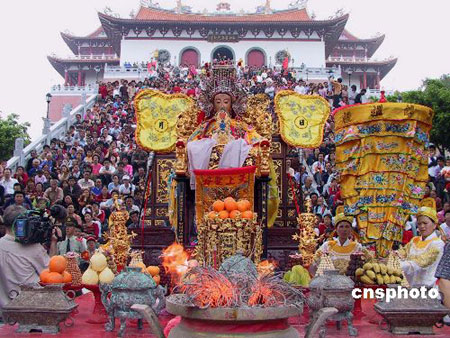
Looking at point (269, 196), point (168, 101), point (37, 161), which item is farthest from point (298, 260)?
point (37, 161)

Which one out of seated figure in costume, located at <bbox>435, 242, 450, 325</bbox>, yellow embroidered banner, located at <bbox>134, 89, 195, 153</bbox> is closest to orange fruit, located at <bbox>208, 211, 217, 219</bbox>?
seated figure in costume, located at <bbox>435, 242, 450, 325</bbox>

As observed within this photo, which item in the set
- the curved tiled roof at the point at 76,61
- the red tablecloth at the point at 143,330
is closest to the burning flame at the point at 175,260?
the red tablecloth at the point at 143,330

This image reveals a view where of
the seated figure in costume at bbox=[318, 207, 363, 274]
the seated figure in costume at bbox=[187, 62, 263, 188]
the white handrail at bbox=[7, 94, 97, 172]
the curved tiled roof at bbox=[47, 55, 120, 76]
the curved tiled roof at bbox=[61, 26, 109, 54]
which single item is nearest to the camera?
the seated figure in costume at bbox=[318, 207, 363, 274]

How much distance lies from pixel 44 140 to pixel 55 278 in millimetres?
12035

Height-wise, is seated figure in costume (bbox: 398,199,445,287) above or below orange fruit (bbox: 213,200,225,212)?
below

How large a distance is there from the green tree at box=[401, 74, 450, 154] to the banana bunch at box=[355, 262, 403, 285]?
1729 centimetres

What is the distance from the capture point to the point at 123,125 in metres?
18.2

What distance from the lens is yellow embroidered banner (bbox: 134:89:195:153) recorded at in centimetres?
823

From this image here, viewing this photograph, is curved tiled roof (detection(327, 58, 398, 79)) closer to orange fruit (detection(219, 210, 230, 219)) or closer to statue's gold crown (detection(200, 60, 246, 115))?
statue's gold crown (detection(200, 60, 246, 115))

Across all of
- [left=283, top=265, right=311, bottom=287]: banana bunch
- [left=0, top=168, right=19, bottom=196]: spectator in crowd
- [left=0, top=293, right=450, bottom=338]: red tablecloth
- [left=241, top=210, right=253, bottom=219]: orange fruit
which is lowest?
[left=0, top=293, right=450, bottom=338]: red tablecloth

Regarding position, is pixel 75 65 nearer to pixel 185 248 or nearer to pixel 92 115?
pixel 92 115

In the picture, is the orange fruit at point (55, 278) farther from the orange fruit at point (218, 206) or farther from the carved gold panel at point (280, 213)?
the carved gold panel at point (280, 213)

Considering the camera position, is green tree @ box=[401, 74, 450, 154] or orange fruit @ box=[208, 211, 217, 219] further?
green tree @ box=[401, 74, 450, 154]

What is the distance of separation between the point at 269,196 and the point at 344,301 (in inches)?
109
